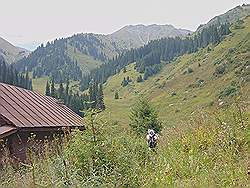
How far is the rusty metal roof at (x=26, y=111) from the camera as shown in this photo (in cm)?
2252

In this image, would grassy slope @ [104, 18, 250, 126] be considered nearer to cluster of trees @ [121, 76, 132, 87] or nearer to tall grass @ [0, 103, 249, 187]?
cluster of trees @ [121, 76, 132, 87]

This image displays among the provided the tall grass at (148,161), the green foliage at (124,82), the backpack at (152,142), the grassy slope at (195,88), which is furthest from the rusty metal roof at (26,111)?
the green foliage at (124,82)

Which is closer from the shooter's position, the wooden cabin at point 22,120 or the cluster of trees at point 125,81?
the wooden cabin at point 22,120

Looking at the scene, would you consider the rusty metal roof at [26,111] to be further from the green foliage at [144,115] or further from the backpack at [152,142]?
the backpack at [152,142]

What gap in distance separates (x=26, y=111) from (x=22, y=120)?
244cm

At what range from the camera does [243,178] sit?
846 centimetres

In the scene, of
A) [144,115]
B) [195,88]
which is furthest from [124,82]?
[144,115]

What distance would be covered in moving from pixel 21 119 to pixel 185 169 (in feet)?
46.5

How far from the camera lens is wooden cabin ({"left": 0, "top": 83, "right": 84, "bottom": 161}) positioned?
837 inches

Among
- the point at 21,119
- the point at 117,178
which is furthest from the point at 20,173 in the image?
the point at 21,119

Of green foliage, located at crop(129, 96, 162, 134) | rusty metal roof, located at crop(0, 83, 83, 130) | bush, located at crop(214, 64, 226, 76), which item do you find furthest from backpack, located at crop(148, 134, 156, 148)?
bush, located at crop(214, 64, 226, 76)

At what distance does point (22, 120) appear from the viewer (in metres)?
22.6

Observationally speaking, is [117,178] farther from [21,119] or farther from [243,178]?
[21,119]

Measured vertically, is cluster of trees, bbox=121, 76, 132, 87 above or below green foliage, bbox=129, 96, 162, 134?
below
